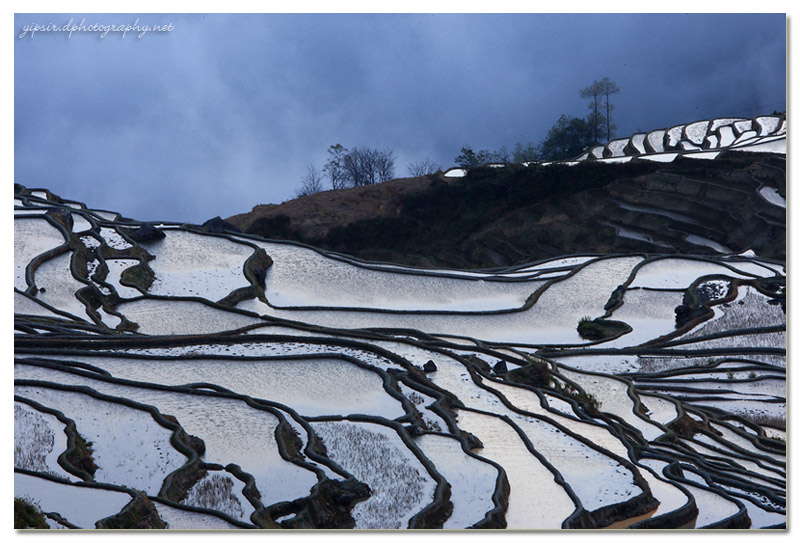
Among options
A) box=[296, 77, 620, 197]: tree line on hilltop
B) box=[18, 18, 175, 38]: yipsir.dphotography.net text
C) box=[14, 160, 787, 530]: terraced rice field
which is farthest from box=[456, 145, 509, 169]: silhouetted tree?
box=[18, 18, 175, 38]: yipsir.dphotography.net text

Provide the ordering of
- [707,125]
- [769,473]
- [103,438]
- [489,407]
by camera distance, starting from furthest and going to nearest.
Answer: [707,125] < [489,407] < [769,473] < [103,438]

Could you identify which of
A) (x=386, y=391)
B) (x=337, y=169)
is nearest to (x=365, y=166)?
(x=337, y=169)

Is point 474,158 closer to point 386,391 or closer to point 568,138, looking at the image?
point 568,138

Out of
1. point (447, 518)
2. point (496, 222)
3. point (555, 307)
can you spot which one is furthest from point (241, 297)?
point (496, 222)

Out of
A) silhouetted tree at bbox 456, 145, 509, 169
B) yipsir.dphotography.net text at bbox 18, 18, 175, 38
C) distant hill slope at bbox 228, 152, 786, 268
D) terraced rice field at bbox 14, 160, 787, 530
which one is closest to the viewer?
terraced rice field at bbox 14, 160, 787, 530

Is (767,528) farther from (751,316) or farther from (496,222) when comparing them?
(496,222)

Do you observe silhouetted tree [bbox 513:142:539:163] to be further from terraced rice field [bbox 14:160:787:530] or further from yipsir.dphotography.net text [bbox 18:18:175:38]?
yipsir.dphotography.net text [bbox 18:18:175:38]
